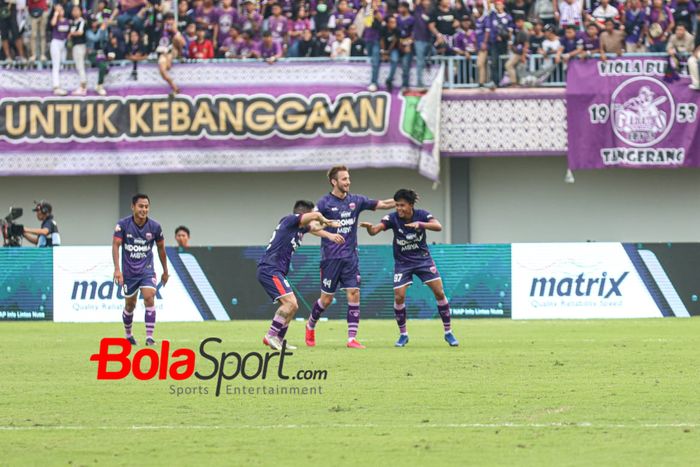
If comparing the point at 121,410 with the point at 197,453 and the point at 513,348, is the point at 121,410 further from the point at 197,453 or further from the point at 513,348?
the point at 513,348

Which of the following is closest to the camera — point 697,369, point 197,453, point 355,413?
point 197,453

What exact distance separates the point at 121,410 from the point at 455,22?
21.7 metres

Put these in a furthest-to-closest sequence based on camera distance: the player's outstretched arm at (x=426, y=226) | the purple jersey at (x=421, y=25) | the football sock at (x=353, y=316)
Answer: the purple jersey at (x=421, y=25) → the football sock at (x=353, y=316) → the player's outstretched arm at (x=426, y=226)

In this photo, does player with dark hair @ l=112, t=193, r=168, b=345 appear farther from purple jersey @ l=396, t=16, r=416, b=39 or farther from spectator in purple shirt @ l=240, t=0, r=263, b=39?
spectator in purple shirt @ l=240, t=0, r=263, b=39

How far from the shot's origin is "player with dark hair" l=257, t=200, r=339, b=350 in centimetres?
1672

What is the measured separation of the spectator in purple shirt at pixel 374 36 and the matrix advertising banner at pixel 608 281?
7.51 meters

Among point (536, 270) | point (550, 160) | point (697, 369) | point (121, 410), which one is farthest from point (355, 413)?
point (550, 160)

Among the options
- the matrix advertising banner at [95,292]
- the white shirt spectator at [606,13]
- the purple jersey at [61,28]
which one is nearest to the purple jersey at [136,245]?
the matrix advertising banner at [95,292]

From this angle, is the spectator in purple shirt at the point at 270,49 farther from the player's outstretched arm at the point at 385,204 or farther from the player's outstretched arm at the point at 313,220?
the player's outstretched arm at the point at 313,220

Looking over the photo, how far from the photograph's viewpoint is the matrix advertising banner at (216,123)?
1280 inches

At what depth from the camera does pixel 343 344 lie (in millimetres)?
19156

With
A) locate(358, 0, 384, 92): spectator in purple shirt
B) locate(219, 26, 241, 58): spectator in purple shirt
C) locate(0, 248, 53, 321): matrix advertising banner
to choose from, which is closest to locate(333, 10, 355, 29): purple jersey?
locate(358, 0, 384, 92): spectator in purple shirt

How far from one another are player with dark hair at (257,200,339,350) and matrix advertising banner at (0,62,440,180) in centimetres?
1556

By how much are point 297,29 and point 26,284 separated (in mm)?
9296
